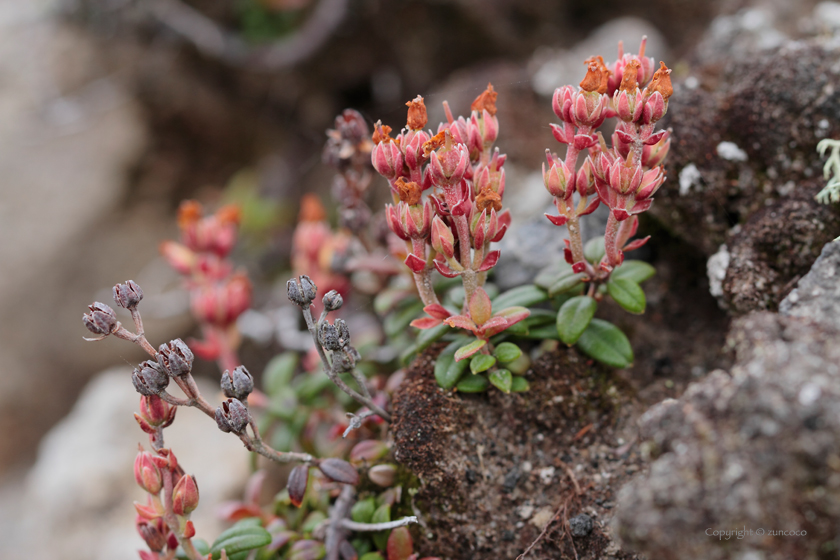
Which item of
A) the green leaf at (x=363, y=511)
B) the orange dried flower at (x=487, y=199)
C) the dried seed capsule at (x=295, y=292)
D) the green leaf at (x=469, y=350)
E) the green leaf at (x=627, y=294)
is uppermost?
the orange dried flower at (x=487, y=199)

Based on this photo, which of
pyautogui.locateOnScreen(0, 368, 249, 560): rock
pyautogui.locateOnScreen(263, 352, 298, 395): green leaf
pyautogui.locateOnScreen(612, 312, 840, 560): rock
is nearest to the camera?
pyautogui.locateOnScreen(612, 312, 840, 560): rock

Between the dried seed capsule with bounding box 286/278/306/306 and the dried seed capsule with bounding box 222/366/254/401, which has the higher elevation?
the dried seed capsule with bounding box 286/278/306/306

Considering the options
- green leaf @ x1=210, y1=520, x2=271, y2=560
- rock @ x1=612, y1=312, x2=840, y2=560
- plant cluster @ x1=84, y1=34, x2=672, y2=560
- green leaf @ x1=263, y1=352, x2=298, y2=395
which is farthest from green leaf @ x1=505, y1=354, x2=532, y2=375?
green leaf @ x1=263, y1=352, x2=298, y2=395

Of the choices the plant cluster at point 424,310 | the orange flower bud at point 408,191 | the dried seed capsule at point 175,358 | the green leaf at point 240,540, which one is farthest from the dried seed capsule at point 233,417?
the orange flower bud at point 408,191

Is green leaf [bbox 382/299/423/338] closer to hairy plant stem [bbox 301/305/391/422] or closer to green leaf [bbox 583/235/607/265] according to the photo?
hairy plant stem [bbox 301/305/391/422]

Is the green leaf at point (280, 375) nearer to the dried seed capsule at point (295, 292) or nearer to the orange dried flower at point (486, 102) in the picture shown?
the dried seed capsule at point (295, 292)

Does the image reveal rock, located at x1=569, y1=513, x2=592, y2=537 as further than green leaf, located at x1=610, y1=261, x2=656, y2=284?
No

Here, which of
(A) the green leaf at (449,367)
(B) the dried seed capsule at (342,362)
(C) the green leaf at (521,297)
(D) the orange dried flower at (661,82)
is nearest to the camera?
(D) the orange dried flower at (661,82)
